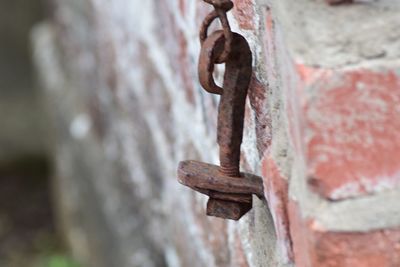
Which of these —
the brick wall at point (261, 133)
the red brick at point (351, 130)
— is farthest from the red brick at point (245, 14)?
the red brick at point (351, 130)

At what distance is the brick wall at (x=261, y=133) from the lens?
0.70m

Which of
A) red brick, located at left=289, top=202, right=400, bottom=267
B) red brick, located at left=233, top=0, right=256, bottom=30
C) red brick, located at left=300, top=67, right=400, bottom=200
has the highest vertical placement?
red brick, located at left=233, top=0, right=256, bottom=30

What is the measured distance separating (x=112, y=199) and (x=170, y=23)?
0.90 meters

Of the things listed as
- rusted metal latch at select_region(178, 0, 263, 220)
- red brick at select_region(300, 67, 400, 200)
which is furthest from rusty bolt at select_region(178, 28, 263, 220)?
red brick at select_region(300, 67, 400, 200)

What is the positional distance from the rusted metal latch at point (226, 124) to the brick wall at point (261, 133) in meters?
0.02

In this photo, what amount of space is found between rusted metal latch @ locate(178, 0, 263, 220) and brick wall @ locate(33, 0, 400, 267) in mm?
20

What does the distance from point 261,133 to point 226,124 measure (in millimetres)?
38

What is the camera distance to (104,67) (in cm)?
233

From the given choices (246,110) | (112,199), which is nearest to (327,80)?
(246,110)

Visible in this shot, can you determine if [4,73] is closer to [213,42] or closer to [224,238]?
[224,238]

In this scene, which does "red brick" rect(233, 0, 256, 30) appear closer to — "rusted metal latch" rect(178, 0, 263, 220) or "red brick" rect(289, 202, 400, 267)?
"rusted metal latch" rect(178, 0, 263, 220)

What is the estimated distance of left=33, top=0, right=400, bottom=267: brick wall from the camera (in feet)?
2.28

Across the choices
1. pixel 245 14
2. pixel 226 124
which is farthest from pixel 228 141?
pixel 245 14

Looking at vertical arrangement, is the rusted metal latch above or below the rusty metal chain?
below
